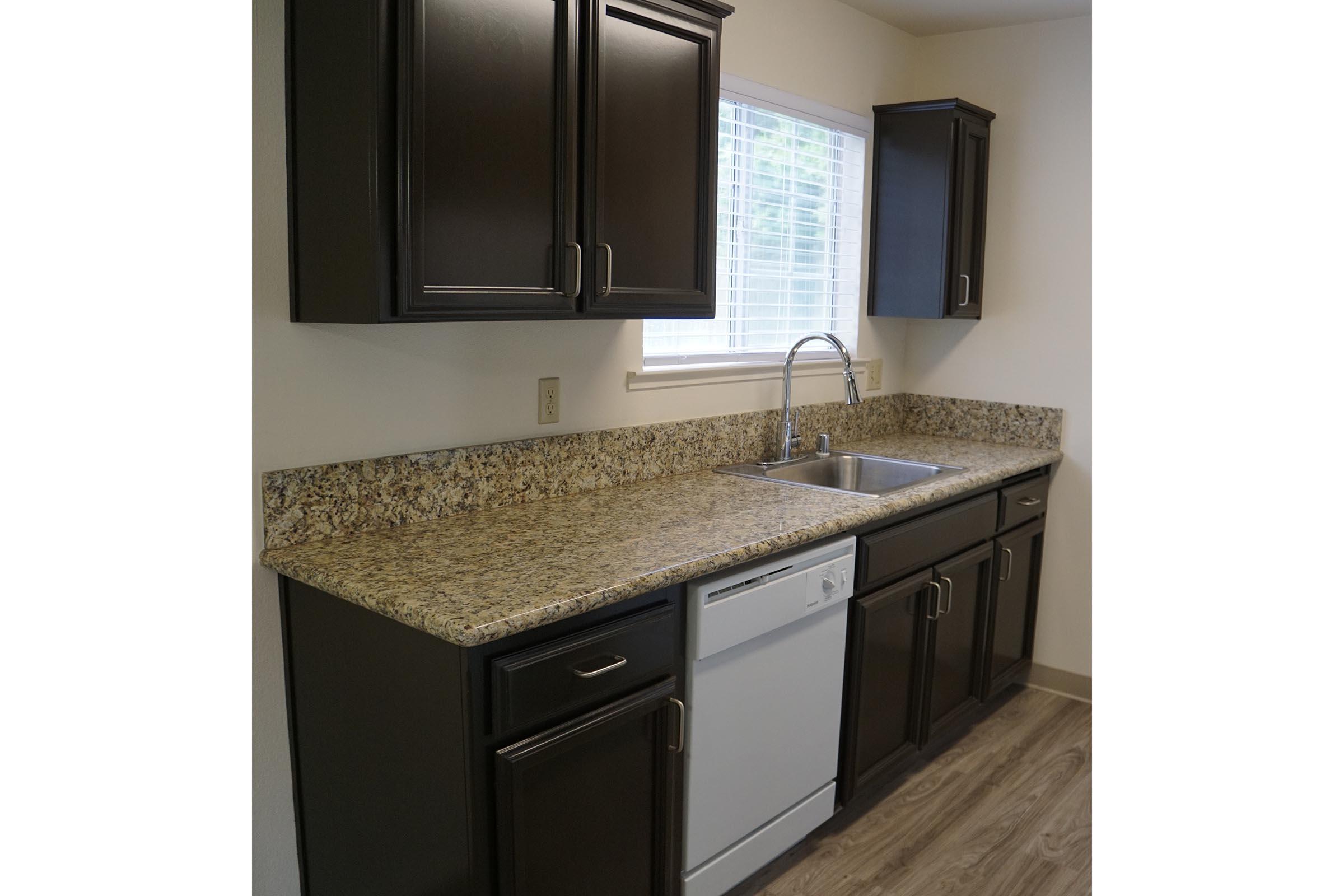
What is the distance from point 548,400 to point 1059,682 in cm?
229

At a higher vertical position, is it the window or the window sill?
the window

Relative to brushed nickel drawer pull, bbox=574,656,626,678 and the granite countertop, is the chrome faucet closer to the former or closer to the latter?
the granite countertop

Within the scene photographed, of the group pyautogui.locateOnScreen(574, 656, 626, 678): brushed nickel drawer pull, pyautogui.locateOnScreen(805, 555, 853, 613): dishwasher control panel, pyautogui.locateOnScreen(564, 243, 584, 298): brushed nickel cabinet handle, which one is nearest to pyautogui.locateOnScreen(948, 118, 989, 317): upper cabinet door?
pyautogui.locateOnScreen(805, 555, 853, 613): dishwasher control panel

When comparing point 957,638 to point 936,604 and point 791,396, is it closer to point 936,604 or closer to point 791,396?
point 936,604

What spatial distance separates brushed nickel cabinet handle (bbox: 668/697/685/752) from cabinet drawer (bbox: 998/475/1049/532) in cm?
156

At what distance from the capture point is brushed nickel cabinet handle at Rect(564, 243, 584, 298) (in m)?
1.89

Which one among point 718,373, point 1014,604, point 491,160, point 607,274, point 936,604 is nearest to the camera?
point 491,160

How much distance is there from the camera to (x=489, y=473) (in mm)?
2150

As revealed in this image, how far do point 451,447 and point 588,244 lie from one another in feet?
1.77

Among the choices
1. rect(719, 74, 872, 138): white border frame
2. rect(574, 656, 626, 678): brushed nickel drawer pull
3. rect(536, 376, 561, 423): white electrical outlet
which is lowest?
rect(574, 656, 626, 678): brushed nickel drawer pull

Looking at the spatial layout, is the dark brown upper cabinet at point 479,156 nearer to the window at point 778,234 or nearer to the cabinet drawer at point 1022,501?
the window at point 778,234

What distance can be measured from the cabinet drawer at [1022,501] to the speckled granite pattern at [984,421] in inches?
7.7

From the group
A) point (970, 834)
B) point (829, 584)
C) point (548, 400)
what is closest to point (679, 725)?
point (829, 584)
